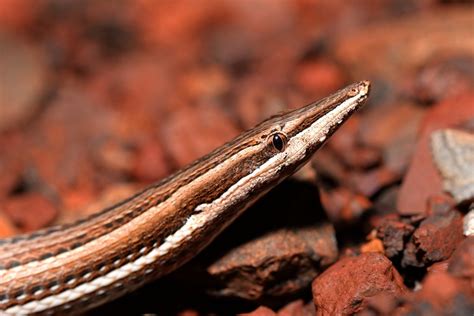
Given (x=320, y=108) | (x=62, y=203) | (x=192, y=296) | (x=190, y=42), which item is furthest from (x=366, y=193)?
(x=190, y=42)

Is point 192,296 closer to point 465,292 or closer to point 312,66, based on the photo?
point 465,292

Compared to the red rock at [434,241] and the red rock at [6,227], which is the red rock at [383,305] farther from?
the red rock at [6,227]

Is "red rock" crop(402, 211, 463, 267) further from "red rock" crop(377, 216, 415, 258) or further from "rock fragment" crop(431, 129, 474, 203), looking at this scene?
"rock fragment" crop(431, 129, 474, 203)

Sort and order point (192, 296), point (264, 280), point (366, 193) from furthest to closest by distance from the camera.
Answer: point (366, 193), point (192, 296), point (264, 280)

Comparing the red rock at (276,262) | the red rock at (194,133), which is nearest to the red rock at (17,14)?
the red rock at (194,133)

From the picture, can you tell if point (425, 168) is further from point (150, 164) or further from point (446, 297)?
point (150, 164)

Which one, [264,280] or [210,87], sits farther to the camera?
[210,87]
